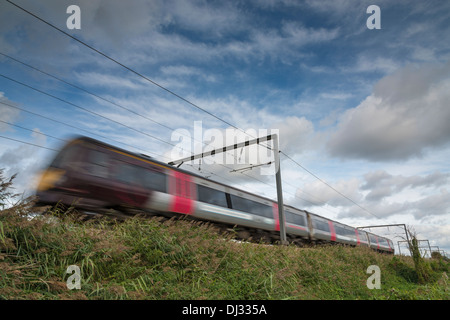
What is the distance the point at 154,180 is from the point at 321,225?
16.6m

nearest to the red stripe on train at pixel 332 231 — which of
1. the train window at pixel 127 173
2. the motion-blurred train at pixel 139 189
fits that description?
the motion-blurred train at pixel 139 189

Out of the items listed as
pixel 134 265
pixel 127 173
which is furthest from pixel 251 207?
pixel 134 265

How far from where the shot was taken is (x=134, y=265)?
4.54 meters

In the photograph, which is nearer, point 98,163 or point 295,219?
point 98,163

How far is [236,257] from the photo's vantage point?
5707 millimetres

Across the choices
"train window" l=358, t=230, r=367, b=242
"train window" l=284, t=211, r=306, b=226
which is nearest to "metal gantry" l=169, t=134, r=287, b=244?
"train window" l=284, t=211, r=306, b=226

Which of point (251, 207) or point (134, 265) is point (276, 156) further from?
point (134, 265)

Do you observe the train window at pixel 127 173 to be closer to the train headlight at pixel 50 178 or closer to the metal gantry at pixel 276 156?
the train headlight at pixel 50 178

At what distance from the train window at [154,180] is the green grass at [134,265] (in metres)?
3.81

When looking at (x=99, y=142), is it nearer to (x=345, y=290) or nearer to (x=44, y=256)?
(x=44, y=256)

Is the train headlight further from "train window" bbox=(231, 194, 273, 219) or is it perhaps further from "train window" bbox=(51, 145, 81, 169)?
"train window" bbox=(231, 194, 273, 219)

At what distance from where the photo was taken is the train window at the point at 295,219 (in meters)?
18.3

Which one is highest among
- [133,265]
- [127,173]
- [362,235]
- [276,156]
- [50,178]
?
[276,156]
